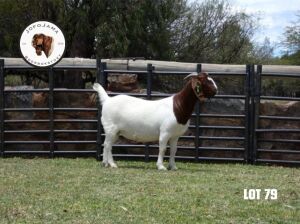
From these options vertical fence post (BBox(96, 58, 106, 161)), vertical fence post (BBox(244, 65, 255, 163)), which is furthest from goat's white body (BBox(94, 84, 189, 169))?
vertical fence post (BBox(244, 65, 255, 163))

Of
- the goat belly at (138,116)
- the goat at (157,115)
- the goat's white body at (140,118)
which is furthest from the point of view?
the goat belly at (138,116)

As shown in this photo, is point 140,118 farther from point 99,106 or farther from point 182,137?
point 182,137

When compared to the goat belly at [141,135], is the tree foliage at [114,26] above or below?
above

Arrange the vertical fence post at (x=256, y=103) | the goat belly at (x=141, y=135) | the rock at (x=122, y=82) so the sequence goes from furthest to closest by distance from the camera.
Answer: the rock at (x=122, y=82) < the vertical fence post at (x=256, y=103) < the goat belly at (x=141, y=135)

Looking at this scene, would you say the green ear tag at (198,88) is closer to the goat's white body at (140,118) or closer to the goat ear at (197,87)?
the goat ear at (197,87)

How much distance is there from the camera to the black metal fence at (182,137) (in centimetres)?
1336

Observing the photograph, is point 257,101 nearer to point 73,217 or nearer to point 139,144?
point 139,144

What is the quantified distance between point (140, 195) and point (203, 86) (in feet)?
11.2

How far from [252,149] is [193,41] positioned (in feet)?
64.7

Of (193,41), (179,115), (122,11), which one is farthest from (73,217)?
(193,41)

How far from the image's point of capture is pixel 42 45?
13844mm

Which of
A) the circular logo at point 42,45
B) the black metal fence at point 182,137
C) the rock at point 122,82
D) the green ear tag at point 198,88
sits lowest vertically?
the black metal fence at point 182,137

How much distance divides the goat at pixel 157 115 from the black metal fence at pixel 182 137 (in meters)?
1.65

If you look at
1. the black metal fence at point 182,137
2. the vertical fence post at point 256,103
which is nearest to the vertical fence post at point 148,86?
the black metal fence at point 182,137
